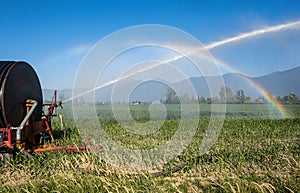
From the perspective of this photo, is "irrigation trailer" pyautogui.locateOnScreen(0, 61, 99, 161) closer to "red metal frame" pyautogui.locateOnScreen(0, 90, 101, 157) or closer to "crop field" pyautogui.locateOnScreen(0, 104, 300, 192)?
"red metal frame" pyautogui.locateOnScreen(0, 90, 101, 157)

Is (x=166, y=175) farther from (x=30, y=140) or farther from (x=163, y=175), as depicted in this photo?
(x=30, y=140)

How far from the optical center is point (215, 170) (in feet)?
23.4

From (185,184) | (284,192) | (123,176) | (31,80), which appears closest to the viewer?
(284,192)

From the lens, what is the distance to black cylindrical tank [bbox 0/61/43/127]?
8.05m

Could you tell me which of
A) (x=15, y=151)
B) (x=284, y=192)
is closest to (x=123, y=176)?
(x=284, y=192)

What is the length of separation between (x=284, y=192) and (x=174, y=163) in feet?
11.3

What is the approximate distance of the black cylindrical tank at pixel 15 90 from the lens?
8.05 metres

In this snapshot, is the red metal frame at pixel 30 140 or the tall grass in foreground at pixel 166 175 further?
the red metal frame at pixel 30 140

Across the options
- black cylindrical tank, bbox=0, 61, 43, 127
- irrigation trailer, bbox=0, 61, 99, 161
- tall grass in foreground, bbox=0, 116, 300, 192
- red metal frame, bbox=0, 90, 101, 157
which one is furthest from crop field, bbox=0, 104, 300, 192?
black cylindrical tank, bbox=0, 61, 43, 127

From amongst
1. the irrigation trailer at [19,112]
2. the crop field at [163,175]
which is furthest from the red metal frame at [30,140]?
the crop field at [163,175]

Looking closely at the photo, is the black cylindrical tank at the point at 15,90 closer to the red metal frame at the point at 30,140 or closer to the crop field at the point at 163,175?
the red metal frame at the point at 30,140

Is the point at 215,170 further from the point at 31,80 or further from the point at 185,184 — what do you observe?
the point at 31,80

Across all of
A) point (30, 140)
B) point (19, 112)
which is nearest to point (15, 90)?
point (19, 112)

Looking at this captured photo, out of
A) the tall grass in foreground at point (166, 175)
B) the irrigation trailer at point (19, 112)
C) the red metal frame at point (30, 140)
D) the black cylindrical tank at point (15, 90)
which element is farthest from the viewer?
the black cylindrical tank at point (15, 90)
